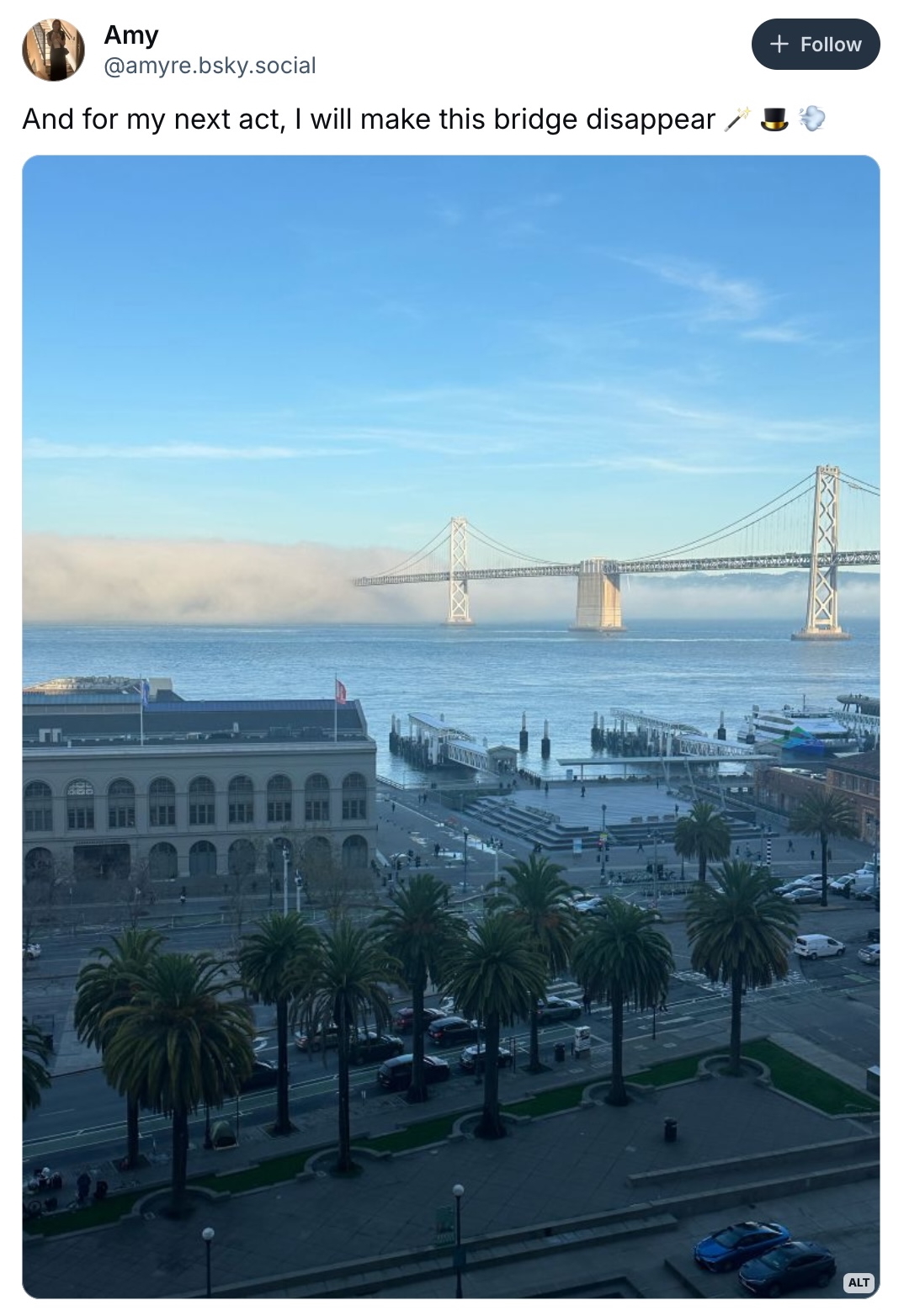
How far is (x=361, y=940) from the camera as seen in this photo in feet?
Result: 69.6

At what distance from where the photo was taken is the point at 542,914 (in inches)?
978

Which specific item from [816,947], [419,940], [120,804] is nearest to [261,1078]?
[419,940]

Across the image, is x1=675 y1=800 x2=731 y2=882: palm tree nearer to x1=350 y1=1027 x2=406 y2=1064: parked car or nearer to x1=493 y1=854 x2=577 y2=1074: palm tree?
x1=493 y1=854 x2=577 y2=1074: palm tree

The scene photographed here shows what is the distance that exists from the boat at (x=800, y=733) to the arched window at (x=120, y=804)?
4892cm

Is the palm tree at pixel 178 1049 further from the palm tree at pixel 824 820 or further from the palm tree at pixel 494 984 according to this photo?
the palm tree at pixel 824 820

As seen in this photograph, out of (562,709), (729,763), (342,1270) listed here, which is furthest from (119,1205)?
(562,709)

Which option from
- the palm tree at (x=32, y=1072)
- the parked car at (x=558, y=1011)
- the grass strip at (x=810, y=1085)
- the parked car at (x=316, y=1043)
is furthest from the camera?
the parked car at (x=558, y=1011)

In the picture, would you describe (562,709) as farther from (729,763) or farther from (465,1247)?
(465,1247)

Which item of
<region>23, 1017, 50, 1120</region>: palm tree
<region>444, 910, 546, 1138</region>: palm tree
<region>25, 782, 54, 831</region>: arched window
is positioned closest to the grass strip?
<region>444, 910, 546, 1138</region>: palm tree

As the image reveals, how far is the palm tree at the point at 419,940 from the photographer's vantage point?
23.1 metres

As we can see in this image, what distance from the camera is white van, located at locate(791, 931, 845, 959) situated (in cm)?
3375
